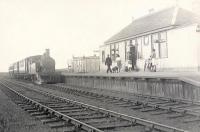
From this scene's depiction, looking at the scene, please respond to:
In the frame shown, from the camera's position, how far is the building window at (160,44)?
21.7 m

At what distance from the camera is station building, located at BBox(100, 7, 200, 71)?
61.6 ft

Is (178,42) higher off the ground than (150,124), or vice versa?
(178,42)

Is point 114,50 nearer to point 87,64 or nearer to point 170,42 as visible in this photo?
point 170,42

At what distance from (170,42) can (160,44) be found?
140 cm

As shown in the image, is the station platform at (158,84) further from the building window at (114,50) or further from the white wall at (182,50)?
the building window at (114,50)

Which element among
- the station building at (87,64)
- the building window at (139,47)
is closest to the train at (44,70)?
the station building at (87,64)

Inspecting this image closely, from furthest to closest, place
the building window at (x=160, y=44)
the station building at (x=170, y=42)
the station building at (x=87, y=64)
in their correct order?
1. the station building at (x=87, y=64)
2. the building window at (x=160, y=44)
3. the station building at (x=170, y=42)

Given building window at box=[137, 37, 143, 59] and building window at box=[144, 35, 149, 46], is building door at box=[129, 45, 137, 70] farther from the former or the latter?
building window at box=[144, 35, 149, 46]

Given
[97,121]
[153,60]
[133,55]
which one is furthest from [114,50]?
[97,121]

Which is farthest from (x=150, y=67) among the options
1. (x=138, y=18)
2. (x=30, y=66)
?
(x=30, y=66)

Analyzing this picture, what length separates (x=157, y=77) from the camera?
14430mm

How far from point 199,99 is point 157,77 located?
297cm

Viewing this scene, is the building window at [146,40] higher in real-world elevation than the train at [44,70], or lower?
higher

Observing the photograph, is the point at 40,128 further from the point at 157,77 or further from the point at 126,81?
the point at 126,81
